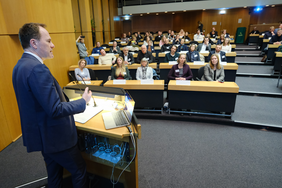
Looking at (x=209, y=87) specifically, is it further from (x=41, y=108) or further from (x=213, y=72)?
(x=41, y=108)

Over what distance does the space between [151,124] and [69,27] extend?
11.0 ft

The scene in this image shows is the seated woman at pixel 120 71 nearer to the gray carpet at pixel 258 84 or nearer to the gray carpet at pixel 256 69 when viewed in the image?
the gray carpet at pixel 258 84

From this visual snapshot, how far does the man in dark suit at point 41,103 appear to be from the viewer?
1.08 metres

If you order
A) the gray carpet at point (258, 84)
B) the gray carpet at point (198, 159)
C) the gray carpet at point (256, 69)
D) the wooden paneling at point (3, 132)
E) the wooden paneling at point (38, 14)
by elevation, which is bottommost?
the gray carpet at point (198, 159)

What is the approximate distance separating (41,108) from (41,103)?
0.10 m

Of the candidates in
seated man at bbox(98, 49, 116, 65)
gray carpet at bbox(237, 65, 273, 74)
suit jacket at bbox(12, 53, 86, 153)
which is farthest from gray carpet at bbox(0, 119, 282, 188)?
gray carpet at bbox(237, 65, 273, 74)

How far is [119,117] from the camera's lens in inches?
64.1

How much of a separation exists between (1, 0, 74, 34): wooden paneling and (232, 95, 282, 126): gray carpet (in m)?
4.16

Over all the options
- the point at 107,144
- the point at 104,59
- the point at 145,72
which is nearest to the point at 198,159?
the point at 107,144

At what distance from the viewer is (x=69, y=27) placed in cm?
445

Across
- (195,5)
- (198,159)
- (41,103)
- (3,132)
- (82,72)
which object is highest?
(195,5)

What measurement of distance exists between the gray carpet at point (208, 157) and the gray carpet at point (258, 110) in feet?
0.99

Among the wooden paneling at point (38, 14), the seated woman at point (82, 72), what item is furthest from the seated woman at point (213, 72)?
the wooden paneling at point (38, 14)

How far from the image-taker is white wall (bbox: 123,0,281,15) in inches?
402
